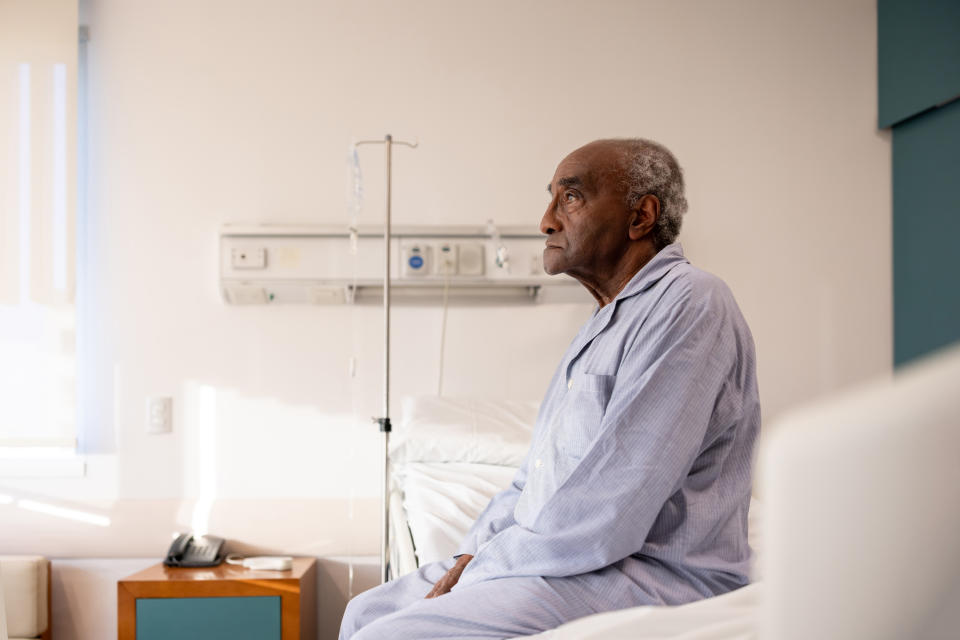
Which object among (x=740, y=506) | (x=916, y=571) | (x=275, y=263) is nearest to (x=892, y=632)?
(x=916, y=571)

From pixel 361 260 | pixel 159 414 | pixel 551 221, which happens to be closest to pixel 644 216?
pixel 551 221

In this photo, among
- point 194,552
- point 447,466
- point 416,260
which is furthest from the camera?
point 416,260

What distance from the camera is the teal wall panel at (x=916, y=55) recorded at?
9.15 ft

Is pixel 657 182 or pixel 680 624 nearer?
pixel 680 624

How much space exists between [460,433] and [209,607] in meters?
0.99

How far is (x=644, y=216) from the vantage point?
1.49m

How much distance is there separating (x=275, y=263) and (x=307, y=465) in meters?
0.77

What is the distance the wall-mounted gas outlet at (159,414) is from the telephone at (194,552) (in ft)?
1.34

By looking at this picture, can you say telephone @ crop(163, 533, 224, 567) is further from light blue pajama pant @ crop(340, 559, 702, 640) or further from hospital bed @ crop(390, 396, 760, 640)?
light blue pajama pant @ crop(340, 559, 702, 640)

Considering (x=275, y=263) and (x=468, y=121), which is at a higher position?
(x=468, y=121)

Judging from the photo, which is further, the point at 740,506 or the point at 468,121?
the point at 468,121

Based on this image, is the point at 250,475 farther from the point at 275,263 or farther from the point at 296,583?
the point at 275,263

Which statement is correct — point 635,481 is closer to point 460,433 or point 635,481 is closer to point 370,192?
point 460,433

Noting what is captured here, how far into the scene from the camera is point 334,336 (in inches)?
121
